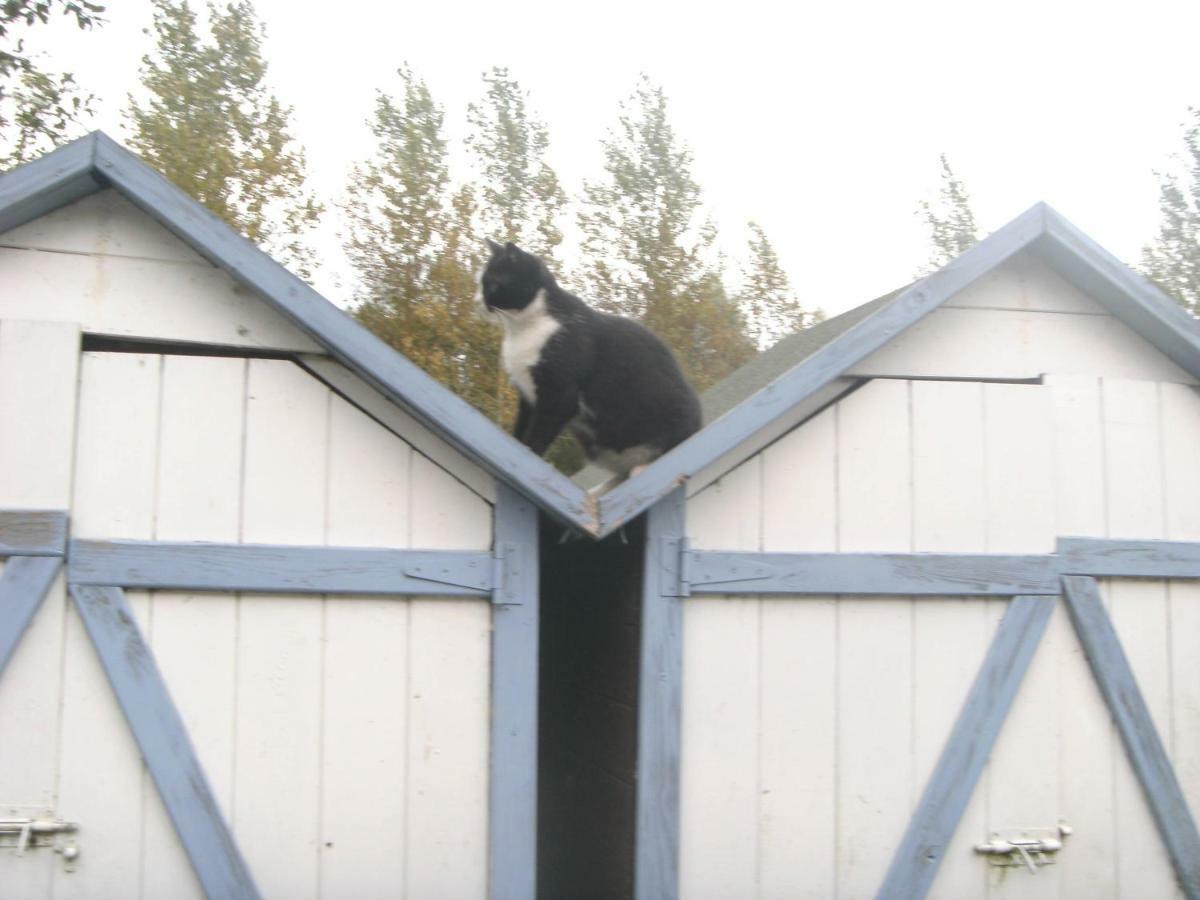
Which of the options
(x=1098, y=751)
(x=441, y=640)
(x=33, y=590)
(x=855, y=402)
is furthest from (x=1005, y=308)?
(x=33, y=590)

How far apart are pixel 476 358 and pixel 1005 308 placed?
13.8m

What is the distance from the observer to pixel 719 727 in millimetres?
4195

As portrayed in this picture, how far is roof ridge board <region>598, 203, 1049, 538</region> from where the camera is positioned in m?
3.97

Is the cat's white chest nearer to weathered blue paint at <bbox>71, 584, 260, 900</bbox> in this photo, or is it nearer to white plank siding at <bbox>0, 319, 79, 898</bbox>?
white plank siding at <bbox>0, 319, 79, 898</bbox>

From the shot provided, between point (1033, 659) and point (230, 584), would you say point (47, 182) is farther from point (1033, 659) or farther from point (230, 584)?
point (1033, 659)

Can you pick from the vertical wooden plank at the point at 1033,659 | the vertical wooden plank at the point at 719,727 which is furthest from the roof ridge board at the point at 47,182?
the vertical wooden plank at the point at 1033,659

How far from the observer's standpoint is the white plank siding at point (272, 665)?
12.6 feet

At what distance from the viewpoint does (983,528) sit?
4.51m

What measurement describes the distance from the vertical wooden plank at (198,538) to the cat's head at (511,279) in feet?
3.49

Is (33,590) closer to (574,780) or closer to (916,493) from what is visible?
(574,780)

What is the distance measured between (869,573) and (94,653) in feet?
9.07

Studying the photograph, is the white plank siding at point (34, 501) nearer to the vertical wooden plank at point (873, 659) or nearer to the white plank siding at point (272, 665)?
the white plank siding at point (272, 665)

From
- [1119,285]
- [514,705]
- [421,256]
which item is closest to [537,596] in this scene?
[514,705]

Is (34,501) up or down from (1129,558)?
up
